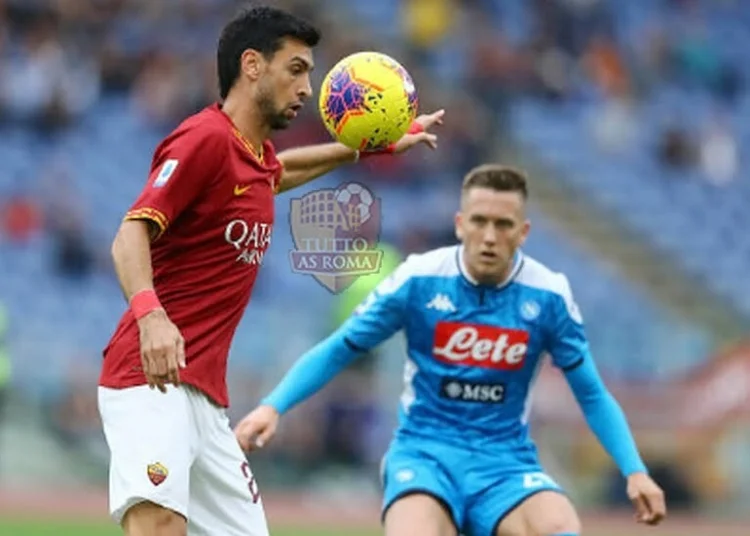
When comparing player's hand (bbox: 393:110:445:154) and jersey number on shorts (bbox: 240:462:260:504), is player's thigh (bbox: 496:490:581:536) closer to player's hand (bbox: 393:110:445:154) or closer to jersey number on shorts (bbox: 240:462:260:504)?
jersey number on shorts (bbox: 240:462:260:504)

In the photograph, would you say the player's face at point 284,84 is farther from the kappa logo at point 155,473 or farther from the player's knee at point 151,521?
the player's knee at point 151,521

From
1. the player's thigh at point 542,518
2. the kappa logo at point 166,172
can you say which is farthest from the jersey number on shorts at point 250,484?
the player's thigh at point 542,518

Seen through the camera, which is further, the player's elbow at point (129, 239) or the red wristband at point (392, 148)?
the red wristband at point (392, 148)

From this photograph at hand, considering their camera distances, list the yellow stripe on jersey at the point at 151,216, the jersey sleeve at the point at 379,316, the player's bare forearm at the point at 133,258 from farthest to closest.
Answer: the jersey sleeve at the point at 379,316, the yellow stripe on jersey at the point at 151,216, the player's bare forearm at the point at 133,258

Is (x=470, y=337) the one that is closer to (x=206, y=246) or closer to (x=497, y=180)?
(x=497, y=180)

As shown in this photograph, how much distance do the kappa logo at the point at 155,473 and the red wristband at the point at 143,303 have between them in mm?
587

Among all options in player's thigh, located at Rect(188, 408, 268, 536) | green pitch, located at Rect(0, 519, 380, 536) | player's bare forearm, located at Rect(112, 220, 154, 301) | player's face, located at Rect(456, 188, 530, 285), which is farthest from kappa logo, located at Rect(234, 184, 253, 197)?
green pitch, located at Rect(0, 519, 380, 536)

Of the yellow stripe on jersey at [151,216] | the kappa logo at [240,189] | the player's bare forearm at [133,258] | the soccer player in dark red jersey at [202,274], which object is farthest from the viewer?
the kappa logo at [240,189]

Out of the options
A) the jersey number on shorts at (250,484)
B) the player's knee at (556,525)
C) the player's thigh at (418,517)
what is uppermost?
the jersey number on shorts at (250,484)

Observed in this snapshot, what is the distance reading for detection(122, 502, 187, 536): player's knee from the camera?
5.71 m

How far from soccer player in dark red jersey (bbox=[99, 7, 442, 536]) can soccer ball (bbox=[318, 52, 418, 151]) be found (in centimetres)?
30

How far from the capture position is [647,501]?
23.2ft

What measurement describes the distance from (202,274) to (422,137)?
1313 mm

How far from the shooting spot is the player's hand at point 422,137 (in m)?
6.80
